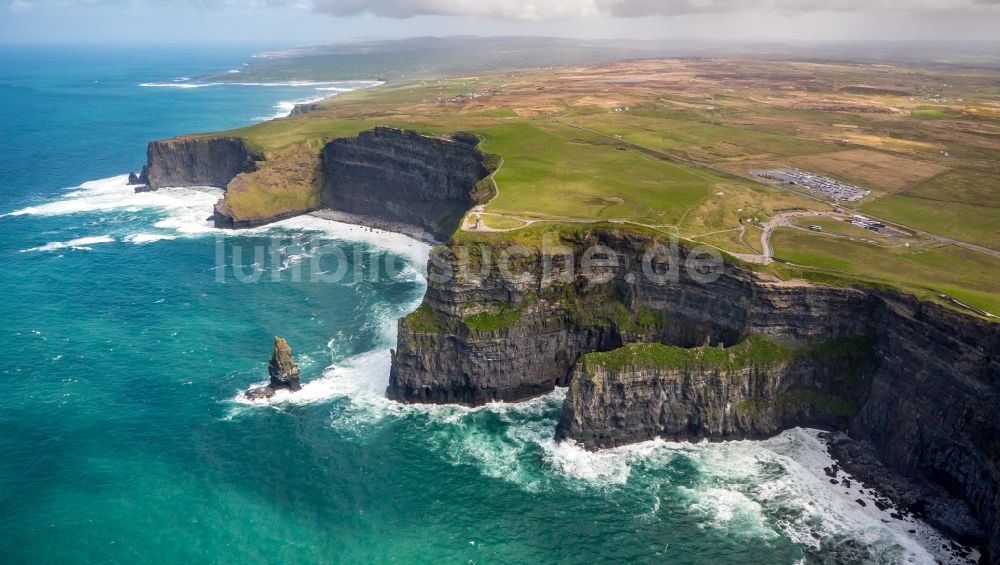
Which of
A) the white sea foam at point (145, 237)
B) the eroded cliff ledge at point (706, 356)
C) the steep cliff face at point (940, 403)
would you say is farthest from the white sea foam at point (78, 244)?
the steep cliff face at point (940, 403)

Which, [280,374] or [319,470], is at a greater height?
[280,374]

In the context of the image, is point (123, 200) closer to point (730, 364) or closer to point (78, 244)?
point (78, 244)

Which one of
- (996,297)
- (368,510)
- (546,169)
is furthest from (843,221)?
(368,510)

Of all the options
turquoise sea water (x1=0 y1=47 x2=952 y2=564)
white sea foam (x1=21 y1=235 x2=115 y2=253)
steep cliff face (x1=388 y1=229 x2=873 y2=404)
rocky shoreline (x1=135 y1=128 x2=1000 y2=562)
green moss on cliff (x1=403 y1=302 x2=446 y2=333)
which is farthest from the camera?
white sea foam (x1=21 y1=235 x2=115 y2=253)

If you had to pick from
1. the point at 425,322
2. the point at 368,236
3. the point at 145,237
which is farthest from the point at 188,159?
the point at 425,322

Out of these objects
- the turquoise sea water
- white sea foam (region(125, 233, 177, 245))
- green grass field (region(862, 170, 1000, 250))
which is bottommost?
the turquoise sea water

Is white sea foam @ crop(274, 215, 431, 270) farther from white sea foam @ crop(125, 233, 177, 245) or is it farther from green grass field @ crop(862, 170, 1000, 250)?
green grass field @ crop(862, 170, 1000, 250)

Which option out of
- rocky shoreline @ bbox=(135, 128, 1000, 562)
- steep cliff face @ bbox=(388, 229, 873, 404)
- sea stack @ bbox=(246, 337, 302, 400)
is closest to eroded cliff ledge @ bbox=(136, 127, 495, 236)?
steep cliff face @ bbox=(388, 229, 873, 404)

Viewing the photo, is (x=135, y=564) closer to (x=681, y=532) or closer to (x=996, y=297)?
(x=681, y=532)
